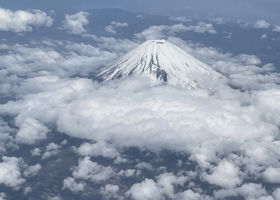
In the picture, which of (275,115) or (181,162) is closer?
(181,162)

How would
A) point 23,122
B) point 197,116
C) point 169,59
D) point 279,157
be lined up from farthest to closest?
point 169,59 → point 23,122 → point 197,116 → point 279,157

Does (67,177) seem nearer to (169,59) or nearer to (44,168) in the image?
(44,168)

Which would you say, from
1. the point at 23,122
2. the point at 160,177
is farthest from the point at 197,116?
the point at 23,122

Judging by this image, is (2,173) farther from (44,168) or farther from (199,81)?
(199,81)

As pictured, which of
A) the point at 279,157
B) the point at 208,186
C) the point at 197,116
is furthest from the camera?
the point at 197,116

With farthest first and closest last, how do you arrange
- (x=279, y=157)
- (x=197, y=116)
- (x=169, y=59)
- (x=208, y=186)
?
(x=169, y=59) → (x=197, y=116) → (x=279, y=157) → (x=208, y=186)

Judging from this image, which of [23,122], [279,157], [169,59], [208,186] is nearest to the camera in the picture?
[208,186]

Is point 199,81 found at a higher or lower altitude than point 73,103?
higher

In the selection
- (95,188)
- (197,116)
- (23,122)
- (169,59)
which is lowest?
(95,188)

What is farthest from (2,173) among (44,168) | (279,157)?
(279,157)
